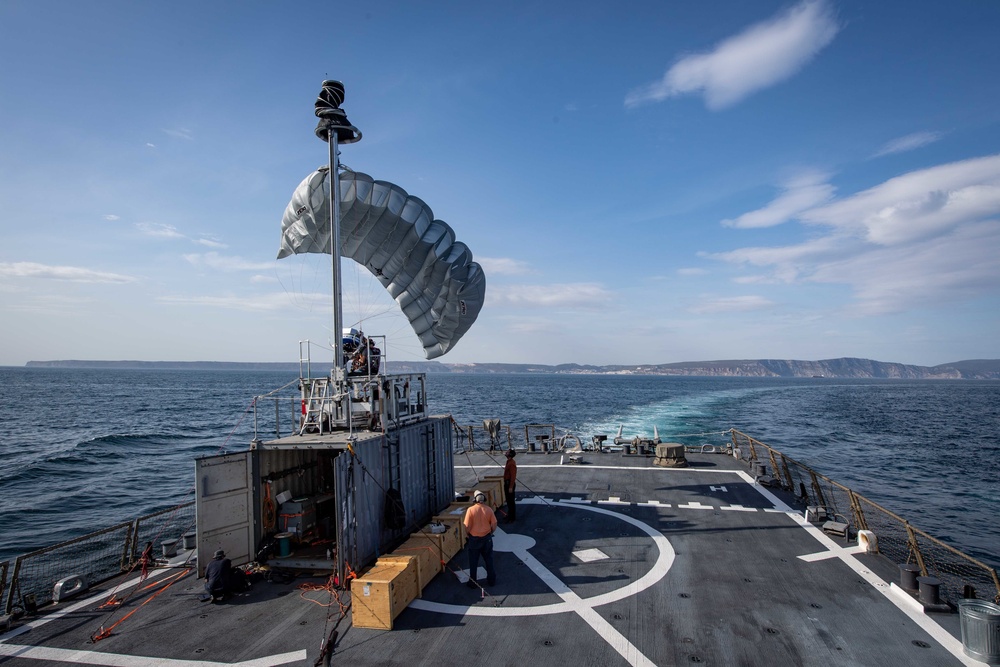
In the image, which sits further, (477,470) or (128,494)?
(128,494)

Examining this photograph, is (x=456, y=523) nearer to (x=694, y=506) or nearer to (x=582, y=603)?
(x=582, y=603)

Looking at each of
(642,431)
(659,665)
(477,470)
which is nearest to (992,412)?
(642,431)

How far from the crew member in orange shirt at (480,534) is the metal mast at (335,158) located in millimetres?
5594

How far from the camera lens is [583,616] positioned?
10.5 m

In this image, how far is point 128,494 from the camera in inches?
1350

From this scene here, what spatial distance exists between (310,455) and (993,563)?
27629 millimetres

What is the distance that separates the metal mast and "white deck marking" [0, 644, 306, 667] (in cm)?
708

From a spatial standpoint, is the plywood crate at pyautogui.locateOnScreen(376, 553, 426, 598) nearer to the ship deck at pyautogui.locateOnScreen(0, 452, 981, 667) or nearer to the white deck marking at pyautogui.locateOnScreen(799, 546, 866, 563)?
the ship deck at pyautogui.locateOnScreen(0, 452, 981, 667)

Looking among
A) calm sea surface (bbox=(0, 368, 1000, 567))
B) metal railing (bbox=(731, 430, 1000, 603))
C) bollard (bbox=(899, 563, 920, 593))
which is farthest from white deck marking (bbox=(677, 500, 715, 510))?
calm sea surface (bbox=(0, 368, 1000, 567))

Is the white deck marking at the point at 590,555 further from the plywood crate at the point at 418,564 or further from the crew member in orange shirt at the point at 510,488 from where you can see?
the plywood crate at the point at 418,564

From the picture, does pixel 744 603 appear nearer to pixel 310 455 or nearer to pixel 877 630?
pixel 877 630

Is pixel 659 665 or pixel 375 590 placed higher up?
pixel 375 590

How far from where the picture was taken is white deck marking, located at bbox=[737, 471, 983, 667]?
906 centimetres

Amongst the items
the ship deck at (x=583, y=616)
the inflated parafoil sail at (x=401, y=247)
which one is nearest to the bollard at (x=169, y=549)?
the ship deck at (x=583, y=616)
